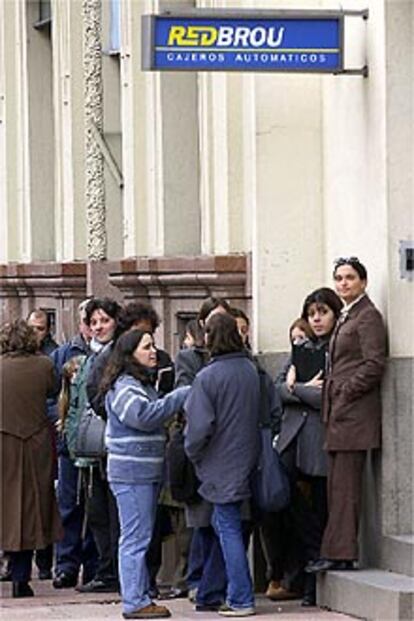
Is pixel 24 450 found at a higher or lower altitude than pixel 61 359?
lower

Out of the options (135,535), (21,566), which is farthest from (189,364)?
(21,566)

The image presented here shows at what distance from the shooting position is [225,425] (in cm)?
1318

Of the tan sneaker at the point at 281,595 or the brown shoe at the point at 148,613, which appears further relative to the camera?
the tan sneaker at the point at 281,595

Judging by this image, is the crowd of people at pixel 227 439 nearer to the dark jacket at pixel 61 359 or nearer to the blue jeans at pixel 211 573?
the blue jeans at pixel 211 573

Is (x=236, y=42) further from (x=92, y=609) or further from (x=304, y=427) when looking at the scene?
(x=92, y=609)

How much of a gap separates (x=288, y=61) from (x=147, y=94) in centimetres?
516

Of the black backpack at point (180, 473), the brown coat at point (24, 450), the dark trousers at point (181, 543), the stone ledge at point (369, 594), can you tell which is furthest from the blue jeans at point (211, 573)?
the brown coat at point (24, 450)

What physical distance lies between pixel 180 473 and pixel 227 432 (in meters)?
0.60

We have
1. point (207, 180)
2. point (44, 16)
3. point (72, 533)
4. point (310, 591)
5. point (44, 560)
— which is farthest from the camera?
point (44, 16)

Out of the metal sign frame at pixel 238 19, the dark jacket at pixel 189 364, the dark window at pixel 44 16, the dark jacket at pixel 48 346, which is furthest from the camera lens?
the dark window at pixel 44 16

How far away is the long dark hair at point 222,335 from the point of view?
43.4 feet

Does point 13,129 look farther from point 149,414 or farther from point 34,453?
point 149,414

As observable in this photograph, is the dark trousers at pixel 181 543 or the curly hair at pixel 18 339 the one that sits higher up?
the curly hair at pixel 18 339

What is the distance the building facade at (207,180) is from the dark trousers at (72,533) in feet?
5.52
